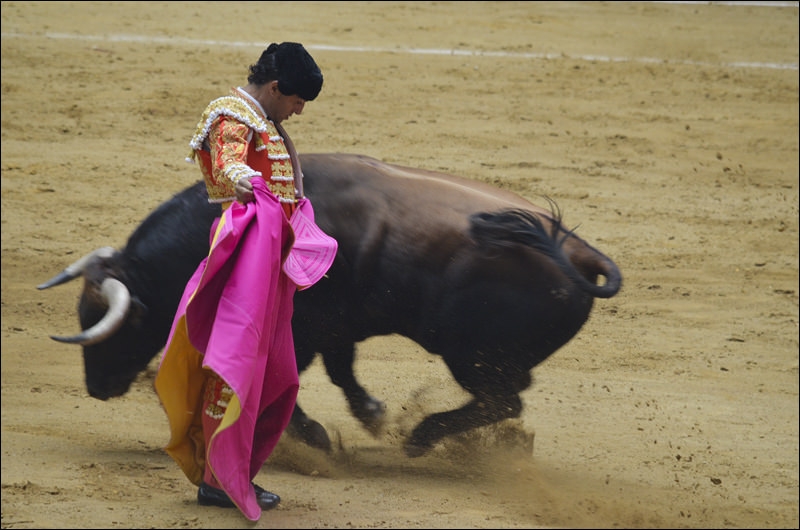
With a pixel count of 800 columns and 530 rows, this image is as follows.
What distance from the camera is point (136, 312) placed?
14.4ft

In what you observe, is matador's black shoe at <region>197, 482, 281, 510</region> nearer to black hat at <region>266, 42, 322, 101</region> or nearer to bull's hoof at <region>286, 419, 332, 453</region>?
bull's hoof at <region>286, 419, 332, 453</region>

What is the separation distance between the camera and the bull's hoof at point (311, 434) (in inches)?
177

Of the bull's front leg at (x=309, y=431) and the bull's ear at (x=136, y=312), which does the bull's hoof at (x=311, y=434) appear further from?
the bull's ear at (x=136, y=312)

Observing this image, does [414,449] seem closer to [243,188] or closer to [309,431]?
[309,431]

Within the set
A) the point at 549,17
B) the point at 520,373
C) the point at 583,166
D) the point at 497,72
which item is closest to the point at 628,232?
the point at 583,166

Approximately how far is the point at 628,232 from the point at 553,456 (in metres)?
2.85

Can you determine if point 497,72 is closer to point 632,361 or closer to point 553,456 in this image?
point 632,361

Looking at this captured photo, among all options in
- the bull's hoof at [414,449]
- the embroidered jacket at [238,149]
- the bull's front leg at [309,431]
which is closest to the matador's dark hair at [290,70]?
the embroidered jacket at [238,149]

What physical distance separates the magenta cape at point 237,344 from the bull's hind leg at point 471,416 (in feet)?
2.78

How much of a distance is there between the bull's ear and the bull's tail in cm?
128

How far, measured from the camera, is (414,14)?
10.6m

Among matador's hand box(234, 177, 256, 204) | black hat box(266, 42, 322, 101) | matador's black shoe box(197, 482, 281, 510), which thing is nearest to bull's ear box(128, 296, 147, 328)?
matador's black shoe box(197, 482, 281, 510)

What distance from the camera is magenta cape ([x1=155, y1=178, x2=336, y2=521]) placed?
3.46 m

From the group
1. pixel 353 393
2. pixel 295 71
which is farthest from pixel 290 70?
pixel 353 393
